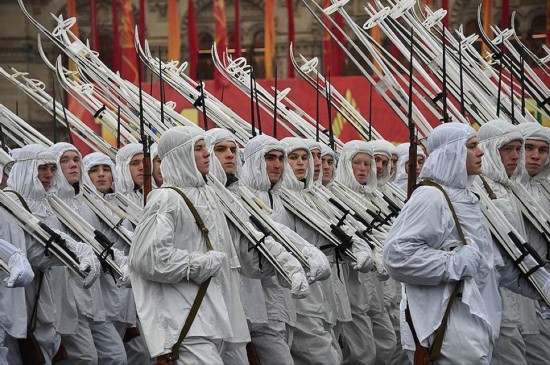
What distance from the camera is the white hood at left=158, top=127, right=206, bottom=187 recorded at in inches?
446

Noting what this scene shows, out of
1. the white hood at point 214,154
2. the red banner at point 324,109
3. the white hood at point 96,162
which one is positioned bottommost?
the red banner at point 324,109

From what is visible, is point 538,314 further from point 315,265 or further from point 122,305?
point 122,305

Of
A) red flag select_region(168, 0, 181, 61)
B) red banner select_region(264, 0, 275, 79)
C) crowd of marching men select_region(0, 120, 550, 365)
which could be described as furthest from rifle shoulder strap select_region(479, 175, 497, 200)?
red banner select_region(264, 0, 275, 79)

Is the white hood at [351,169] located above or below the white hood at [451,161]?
below

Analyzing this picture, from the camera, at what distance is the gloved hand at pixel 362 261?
14680mm

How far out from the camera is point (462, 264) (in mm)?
10328

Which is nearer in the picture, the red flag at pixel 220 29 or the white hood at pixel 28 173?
the white hood at pixel 28 173

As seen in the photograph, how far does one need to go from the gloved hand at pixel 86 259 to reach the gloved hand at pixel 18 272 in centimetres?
100

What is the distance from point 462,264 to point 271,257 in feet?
6.55

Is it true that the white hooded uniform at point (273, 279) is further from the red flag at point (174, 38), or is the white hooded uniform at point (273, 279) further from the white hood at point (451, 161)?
the red flag at point (174, 38)

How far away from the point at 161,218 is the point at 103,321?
405 cm

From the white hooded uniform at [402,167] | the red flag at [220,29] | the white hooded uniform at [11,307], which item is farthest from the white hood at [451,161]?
the red flag at [220,29]

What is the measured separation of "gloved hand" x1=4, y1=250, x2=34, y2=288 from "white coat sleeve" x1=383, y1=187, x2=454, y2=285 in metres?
2.90

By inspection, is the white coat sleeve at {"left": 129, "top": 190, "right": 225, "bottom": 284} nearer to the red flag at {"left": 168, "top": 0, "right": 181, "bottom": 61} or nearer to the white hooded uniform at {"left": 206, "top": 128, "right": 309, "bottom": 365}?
the white hooded uniform at {"left": 206, "top": 128, "right": 309, "bottom": 365}
